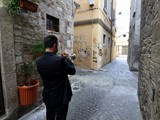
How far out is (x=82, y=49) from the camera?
8836 millimetres

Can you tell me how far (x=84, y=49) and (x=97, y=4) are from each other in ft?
10.0

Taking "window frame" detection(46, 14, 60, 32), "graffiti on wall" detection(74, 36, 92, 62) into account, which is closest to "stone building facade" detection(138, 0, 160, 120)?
"window frame" detection(46, 14, 60, 32)

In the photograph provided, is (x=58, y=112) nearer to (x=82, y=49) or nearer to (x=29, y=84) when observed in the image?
(x=29, y=84)

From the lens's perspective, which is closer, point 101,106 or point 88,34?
point 101,106

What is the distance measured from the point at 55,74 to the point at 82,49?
7101mm

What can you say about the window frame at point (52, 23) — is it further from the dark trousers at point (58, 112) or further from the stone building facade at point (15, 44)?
the dark trousers at point (58, 112)

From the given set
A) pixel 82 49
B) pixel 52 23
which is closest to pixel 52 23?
pixel 52 23

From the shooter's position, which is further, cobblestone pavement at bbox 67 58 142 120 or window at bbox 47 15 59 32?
window at bbox 47 15 59 32

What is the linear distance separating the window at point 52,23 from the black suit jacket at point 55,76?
6.96 feet

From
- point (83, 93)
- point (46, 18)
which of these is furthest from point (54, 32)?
point (83, 93)

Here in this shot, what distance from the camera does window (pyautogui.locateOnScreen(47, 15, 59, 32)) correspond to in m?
3.71

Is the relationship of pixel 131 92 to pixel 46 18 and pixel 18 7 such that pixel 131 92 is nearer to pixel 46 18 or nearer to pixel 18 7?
pixel 46 18

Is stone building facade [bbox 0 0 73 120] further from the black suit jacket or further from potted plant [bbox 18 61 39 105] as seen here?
the black suit jacket

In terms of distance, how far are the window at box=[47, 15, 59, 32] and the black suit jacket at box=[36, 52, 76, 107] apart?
212cm
